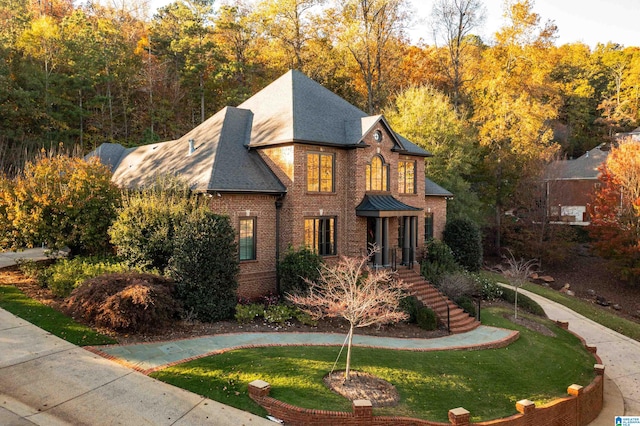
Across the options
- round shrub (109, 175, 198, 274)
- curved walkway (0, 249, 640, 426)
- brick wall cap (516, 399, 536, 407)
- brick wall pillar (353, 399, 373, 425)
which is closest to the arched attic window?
curved walkway (0, 249, 640, 426)

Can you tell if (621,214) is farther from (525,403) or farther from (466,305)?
(525,403)

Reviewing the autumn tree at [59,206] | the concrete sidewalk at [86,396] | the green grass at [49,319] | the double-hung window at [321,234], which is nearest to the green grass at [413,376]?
the concrete sidewalk at [86,396]

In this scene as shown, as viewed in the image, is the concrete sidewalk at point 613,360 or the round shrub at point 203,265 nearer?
the concrete sidewalk at point 613,360

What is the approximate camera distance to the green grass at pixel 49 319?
1183 centimetres

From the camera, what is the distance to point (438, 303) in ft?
62.6

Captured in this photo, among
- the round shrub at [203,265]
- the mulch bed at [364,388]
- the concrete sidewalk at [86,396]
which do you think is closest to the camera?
the concrete sidewalk at [86,396]

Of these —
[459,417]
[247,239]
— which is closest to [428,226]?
[247,239]

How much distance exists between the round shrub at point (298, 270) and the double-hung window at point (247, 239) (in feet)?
4.87

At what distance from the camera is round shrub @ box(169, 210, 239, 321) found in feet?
47.5

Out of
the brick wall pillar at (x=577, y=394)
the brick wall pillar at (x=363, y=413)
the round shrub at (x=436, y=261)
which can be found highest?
the round shrub at (x=436, y=261)

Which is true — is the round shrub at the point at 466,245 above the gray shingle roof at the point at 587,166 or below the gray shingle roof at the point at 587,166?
below

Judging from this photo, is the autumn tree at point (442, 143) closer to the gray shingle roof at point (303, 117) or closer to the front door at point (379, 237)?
the gray shingle roof at point (303, 117)

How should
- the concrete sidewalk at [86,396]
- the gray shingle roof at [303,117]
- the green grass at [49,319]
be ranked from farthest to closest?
the gray shingle roof at [303,117]
the green grass at [49,319]
the concrete sidewalk at [86,396]

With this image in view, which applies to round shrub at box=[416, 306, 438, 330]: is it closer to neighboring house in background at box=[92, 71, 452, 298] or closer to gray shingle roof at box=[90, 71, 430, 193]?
neighboring house in background at box=[92, 71, 452, 298]
